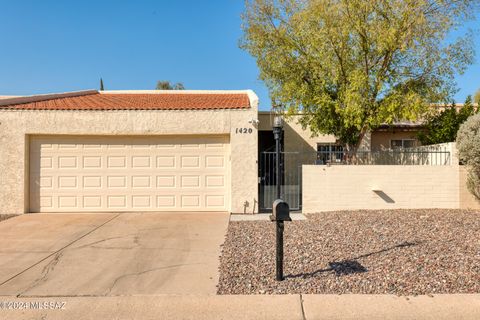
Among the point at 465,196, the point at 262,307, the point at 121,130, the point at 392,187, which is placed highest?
the point at 121,130

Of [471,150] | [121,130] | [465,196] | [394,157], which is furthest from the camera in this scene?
[394,157]

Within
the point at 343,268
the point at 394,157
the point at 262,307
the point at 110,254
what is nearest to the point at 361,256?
the point at 343,268

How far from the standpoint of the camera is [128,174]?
10.3 metres

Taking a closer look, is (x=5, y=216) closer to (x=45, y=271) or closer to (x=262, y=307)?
(x=45, y=271)

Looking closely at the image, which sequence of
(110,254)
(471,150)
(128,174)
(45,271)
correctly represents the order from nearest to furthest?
(45,271) < (110,254) < (471,150) < (128,174)

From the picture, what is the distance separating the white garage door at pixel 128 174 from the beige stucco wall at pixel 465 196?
23.0 feet

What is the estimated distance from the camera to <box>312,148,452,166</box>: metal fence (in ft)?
A: 33.0

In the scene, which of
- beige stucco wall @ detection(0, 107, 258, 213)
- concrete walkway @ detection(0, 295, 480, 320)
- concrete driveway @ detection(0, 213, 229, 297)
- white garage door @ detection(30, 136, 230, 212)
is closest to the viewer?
concrete walkway @ detection(0, 295, 480, 320)

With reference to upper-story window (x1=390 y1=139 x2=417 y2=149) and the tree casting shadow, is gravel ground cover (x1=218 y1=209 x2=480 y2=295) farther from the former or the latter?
upper-story window (x1=390 y1=139 x2=417 y2=149)

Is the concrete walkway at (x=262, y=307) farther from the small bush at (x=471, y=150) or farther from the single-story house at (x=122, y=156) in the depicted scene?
the small bush at (x=471, y=150)

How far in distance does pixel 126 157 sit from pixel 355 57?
8578mm

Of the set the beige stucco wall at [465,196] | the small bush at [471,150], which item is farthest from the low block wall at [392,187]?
the small bush at [471,150]

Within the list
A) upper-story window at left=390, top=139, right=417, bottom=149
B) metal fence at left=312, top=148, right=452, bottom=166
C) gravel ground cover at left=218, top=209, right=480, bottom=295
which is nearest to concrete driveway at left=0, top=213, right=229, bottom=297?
gravel ground cover at left=218, top=209, right=480, bottom=295

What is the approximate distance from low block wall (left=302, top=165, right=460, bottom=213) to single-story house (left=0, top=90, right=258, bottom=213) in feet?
10.7
